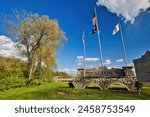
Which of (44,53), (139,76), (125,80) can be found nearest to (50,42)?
(44,53)

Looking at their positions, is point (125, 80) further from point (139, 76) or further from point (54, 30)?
point (54, 30)

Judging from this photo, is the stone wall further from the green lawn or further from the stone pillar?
the green lawn

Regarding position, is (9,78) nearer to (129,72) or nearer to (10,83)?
(10,83)

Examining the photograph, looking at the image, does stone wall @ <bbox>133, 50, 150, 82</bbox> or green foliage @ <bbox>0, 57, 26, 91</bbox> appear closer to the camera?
green foliage @ <bbox>0, 57, 26, 91</bbox>

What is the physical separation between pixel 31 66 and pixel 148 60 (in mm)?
17096

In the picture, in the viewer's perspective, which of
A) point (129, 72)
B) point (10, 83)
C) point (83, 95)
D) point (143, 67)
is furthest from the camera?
point (143, 67)

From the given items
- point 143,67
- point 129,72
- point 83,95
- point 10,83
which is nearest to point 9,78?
point 10,83

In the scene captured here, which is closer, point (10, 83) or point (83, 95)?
point (83, 95)

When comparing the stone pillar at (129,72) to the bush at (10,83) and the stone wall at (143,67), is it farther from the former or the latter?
the bush at (10,83)

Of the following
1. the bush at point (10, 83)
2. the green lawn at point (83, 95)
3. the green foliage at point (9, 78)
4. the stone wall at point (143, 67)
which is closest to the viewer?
the green lawn at point (83, 95)

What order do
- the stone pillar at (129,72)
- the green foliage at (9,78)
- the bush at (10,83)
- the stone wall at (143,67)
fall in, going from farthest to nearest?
the stone wall at (143,67) < the green foliage at (9,78) < the bush at (10,83) < the stone pillar at (129,72)

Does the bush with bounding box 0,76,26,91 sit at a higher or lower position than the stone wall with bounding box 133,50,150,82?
lower

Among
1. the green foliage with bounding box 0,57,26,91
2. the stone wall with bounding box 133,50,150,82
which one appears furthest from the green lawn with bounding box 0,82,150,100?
the stone wall with bounding box 133,50,150,82

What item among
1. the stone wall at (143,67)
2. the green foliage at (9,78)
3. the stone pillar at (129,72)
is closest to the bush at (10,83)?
the green foliage at (9,78)
